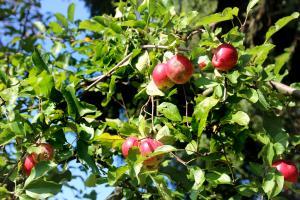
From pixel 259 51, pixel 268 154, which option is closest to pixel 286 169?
pixel 268 154

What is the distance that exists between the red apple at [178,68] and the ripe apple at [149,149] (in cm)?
17

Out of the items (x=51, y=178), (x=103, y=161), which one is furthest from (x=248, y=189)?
(x=51, y=178)

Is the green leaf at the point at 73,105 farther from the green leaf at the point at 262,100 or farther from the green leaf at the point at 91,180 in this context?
the green leaf at the point at 262,100

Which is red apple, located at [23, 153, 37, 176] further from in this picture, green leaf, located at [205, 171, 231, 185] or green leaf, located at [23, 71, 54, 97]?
green leaf, located at [205, 171, 231, 185]

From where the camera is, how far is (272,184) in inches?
45.7

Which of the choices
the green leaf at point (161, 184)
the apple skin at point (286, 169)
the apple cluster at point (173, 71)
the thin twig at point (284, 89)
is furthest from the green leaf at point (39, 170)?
the thin twig at point (284, 89)

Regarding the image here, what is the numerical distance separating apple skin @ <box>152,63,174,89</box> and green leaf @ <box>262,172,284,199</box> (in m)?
0.33

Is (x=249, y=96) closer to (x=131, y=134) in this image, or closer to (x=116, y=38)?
(x=131, y=134)

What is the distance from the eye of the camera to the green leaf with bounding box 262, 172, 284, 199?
3.77 feet

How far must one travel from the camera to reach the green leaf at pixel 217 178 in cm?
117

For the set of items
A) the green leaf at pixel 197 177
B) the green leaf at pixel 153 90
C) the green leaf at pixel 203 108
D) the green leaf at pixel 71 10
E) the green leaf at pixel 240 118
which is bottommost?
the green leaf at pixel 197 177

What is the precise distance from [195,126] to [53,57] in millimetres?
916

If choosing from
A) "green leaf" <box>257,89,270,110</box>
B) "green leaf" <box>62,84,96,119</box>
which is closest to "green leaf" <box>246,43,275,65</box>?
"green leaf" <box>257,89,270,110</box>

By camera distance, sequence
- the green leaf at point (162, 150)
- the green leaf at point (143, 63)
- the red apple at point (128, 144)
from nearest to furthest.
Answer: the green leaf at point (162, 150)
the red apple at point (128, 144)
the green leaf at point (143, 63)
